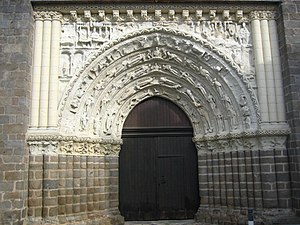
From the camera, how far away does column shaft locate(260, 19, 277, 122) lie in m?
7.62

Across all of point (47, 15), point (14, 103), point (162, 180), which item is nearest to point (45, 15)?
point (47, 15)

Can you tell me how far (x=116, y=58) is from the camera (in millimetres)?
8031

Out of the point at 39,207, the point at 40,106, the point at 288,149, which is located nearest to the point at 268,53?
the point at 288,149

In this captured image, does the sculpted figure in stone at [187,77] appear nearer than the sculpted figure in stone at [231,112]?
No

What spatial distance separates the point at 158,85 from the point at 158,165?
2113mm

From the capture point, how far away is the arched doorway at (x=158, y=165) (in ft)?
27.8

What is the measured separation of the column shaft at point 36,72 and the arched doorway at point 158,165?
92.3 inches

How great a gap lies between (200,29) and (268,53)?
1.75m

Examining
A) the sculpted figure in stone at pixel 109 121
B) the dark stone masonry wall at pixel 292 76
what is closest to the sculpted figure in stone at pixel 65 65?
the sculpted figure in stone at pixel 109 121

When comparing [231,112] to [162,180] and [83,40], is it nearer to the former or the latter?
[162,180]

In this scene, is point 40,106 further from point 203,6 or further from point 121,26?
point 203,6

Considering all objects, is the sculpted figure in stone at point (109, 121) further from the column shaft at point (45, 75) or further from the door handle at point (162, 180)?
the door handle at point (162, 180)

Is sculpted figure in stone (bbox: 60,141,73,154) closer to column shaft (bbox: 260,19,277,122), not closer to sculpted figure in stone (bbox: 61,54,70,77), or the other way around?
sculpted figure in stone (bbox: 61,54,70,77)

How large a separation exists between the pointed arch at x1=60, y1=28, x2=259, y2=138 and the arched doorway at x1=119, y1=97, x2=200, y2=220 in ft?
1.15
